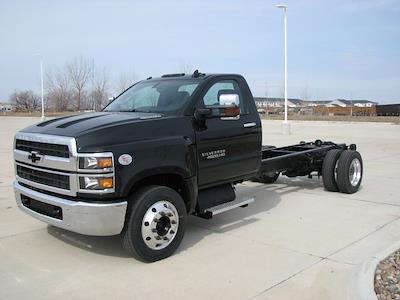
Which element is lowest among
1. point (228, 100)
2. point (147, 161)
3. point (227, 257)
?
point (227, 257)

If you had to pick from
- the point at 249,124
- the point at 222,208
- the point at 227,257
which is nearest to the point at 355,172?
the point at 249,124

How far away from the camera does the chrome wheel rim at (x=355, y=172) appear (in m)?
9.08

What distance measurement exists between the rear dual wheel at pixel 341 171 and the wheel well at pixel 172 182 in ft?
13.5

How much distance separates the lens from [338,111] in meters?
73.9

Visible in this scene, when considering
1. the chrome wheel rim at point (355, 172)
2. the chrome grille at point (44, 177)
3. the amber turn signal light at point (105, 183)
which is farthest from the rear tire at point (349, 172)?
the chrome grille at point (44, 177)

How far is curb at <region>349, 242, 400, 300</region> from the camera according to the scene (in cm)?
425

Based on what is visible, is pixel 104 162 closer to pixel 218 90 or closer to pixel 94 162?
pixel 94 162

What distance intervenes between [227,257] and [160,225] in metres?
0.86

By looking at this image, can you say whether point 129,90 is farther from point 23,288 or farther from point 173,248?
point 23,288

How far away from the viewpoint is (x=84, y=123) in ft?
17.1

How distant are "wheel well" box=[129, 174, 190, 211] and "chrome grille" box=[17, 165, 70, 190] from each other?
78 centimetres

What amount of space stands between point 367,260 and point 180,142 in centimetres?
243

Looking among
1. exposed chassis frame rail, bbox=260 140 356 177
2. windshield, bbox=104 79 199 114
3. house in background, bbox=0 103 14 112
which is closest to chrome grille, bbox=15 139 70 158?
windshield, bbox=104 79 199 114

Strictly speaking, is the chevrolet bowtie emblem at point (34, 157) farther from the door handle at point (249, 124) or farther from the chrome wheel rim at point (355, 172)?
the chrome wheel rim at point (355, 172)
